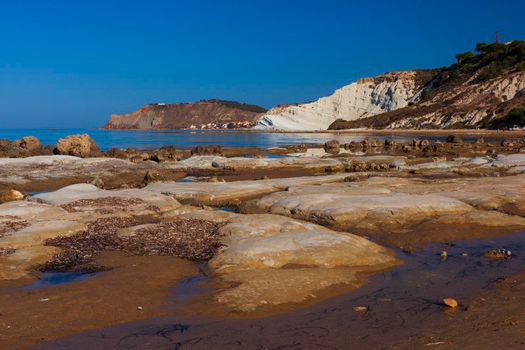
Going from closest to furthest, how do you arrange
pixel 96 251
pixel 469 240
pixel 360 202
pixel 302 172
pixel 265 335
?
pixel 265 335 → pixel 96 251 → pixel 469 240 → pixel 360 202 → pixel 302 172

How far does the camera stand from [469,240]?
1422 centimetres

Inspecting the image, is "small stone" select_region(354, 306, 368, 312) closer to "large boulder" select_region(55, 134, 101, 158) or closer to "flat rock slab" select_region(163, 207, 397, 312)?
"flat rock slab" select_region(163, 207, 397, 312)

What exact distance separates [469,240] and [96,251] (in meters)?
10.5

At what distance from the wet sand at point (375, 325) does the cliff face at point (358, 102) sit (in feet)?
475

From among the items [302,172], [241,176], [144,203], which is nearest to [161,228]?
[144,203]

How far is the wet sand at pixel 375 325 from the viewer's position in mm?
7211

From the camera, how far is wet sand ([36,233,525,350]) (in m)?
7.21

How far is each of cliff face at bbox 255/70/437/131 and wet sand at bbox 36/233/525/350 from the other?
475ft

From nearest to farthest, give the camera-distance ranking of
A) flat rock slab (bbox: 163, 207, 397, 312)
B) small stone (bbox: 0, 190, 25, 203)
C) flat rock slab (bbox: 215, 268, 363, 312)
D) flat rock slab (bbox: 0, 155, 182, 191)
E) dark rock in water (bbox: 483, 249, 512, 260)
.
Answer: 1. flat rock slab (bbox: 215, 268, 363, 312)
2. flat rock slab (bbox: 163, 207, 397, 312)
3. dark rock in water (bbox: 483, 249, 512, 260)
4. small stone (bbox: 0, 190, 25, 203)
5. flat rock slab (bbox: 0, 155, 182, 191)

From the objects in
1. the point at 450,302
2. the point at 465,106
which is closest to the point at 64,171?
the point at 450,302

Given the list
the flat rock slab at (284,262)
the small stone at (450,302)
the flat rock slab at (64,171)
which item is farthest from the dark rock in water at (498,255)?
the flat rock slab at (64,171)

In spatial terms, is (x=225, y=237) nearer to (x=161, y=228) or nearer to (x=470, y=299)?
(x=161, y=228)

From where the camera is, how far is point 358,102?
523 feet

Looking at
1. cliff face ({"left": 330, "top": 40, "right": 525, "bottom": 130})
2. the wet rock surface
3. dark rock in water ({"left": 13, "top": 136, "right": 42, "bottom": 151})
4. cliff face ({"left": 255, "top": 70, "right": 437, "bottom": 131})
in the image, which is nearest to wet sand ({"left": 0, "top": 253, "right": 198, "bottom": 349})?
the wet rock surface
